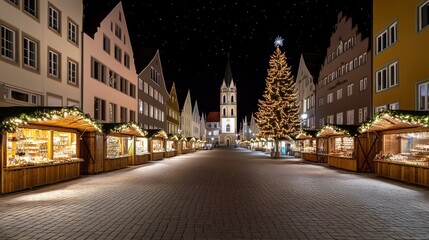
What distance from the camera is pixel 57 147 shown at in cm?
2000

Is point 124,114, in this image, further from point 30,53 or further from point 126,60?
point 30,53

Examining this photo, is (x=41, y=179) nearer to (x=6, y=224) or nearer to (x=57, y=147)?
(x=57, y=147)

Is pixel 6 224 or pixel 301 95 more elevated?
pixel 301 95

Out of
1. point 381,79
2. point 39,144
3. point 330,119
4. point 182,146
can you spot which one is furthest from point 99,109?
point 182,146

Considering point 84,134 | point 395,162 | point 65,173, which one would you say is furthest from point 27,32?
point 395,162

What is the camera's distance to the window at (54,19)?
25.1 meters

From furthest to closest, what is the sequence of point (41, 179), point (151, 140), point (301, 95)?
point (301, 95) → point (151, 140) → point (41, 179)

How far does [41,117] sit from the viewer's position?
15898 mm

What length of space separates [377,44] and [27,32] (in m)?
24.1

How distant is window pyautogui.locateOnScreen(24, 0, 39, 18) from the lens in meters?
22.3

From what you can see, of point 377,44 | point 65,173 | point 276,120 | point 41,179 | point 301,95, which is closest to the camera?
point 41,179

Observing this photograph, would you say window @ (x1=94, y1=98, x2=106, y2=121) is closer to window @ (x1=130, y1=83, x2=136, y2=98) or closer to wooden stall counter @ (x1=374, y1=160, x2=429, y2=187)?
window @ (x1=130, y1=83, x2=136, y2=98)

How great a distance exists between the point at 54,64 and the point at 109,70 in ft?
36.1

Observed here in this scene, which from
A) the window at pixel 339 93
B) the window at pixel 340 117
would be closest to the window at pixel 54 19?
the window at pixel 339 93
